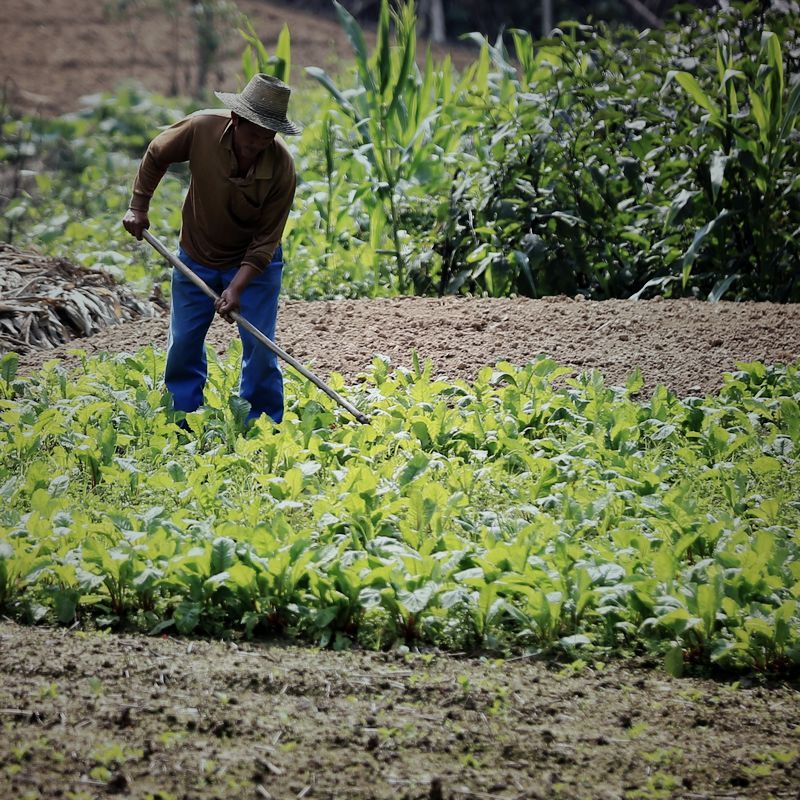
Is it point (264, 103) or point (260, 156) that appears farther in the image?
point (260, 156)

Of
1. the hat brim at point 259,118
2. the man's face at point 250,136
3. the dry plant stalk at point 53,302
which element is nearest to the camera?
the hat brim at point 259,118

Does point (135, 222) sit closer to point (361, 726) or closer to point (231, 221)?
point (231, 221)

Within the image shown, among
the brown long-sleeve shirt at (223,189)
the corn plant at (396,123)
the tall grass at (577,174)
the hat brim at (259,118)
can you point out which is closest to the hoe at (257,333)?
the brown long-sleeve shirt at (223,189)

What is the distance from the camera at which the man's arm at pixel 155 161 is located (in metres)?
4.80

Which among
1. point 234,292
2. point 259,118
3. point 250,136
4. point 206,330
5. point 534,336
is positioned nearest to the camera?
point 259,118

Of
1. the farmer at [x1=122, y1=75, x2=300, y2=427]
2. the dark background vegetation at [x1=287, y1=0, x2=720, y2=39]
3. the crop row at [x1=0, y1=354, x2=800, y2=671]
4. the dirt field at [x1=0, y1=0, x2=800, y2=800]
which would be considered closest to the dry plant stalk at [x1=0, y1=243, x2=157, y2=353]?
the crop row at [x1=0, y1=354, x2=800, y2=671]

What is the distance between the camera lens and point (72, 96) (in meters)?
16.0

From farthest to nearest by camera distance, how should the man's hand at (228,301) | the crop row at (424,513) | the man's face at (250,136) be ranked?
the man's hand at (228,301)
the man's face at (250,136)
the crop row at (424,513)

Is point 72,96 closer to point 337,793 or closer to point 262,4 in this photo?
point 262,4

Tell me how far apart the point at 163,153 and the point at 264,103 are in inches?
23.0

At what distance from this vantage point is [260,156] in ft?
15.5

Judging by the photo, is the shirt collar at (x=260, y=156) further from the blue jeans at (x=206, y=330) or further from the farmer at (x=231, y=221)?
the blue jeans at (x=206, y=330)

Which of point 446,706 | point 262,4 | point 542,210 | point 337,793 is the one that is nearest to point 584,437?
point 446,706


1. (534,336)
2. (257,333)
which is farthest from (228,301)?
(534,336)
